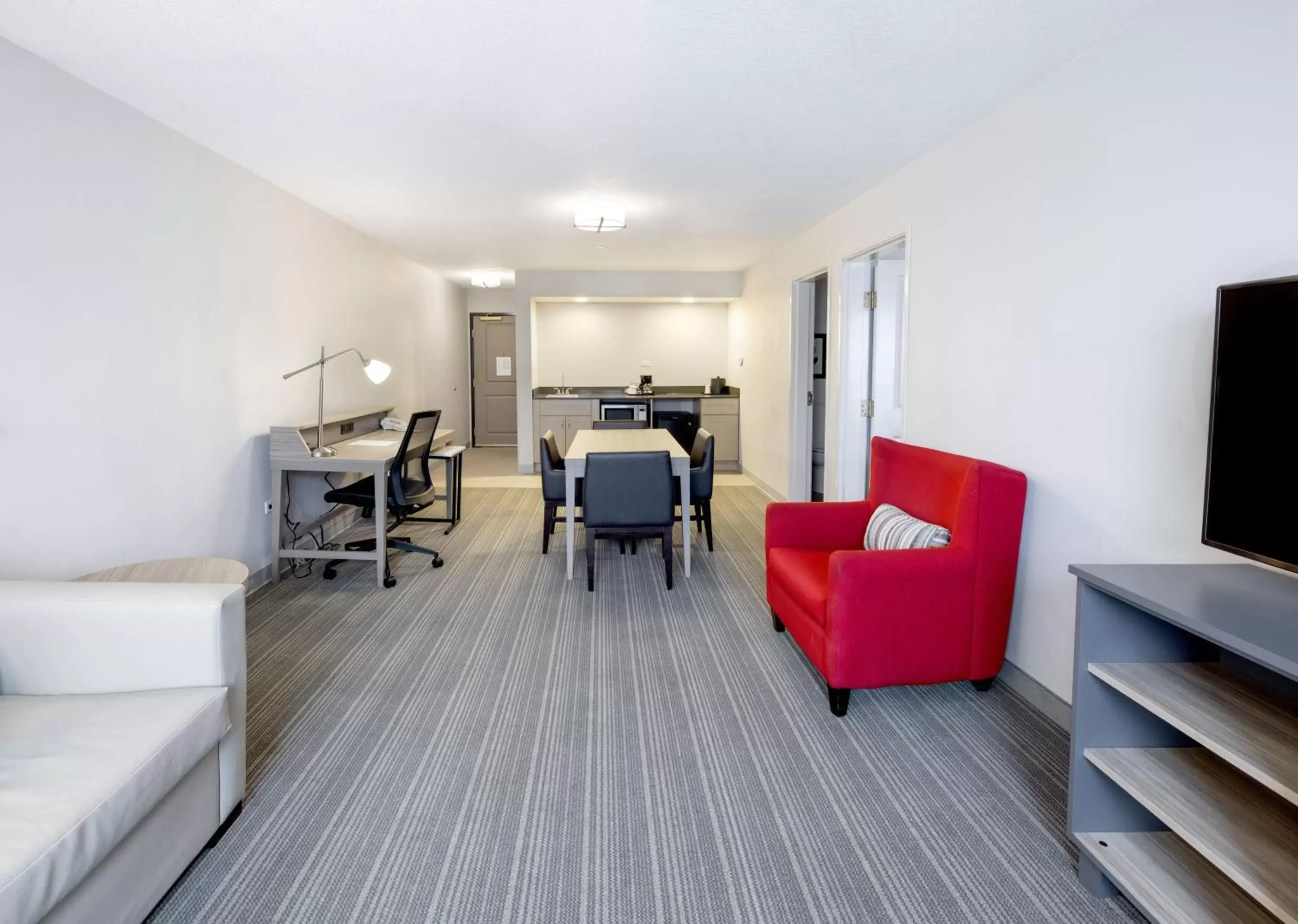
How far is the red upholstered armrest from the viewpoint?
3340mm

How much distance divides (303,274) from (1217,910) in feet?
16.9

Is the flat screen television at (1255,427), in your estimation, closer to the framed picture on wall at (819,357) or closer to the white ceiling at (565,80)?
the white ceiling at (565,80)

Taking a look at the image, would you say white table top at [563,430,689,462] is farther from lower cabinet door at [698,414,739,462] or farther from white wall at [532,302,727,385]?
white wall at [532,302,727,385]

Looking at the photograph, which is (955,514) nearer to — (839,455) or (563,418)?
(839,455)

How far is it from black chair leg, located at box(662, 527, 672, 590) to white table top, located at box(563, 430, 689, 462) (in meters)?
0.45

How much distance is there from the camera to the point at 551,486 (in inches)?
181

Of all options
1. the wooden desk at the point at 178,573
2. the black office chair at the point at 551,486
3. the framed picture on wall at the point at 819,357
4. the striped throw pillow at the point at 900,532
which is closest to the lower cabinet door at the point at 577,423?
the framed picture on wall at the point at 819,357

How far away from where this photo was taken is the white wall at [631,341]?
9.20m

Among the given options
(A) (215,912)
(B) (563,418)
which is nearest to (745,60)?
(A) (215,912)

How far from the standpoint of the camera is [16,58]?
96.0 inches

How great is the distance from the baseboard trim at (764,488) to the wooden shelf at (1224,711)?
4350mm

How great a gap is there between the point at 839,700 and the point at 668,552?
1.59m

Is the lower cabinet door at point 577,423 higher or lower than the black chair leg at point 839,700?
higher

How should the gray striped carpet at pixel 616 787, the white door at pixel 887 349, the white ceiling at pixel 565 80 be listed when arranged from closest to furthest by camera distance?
the gray striped carpet at pixel 616 787, the white ceiling at pixel 565 80, the white door at pixel 887 349
